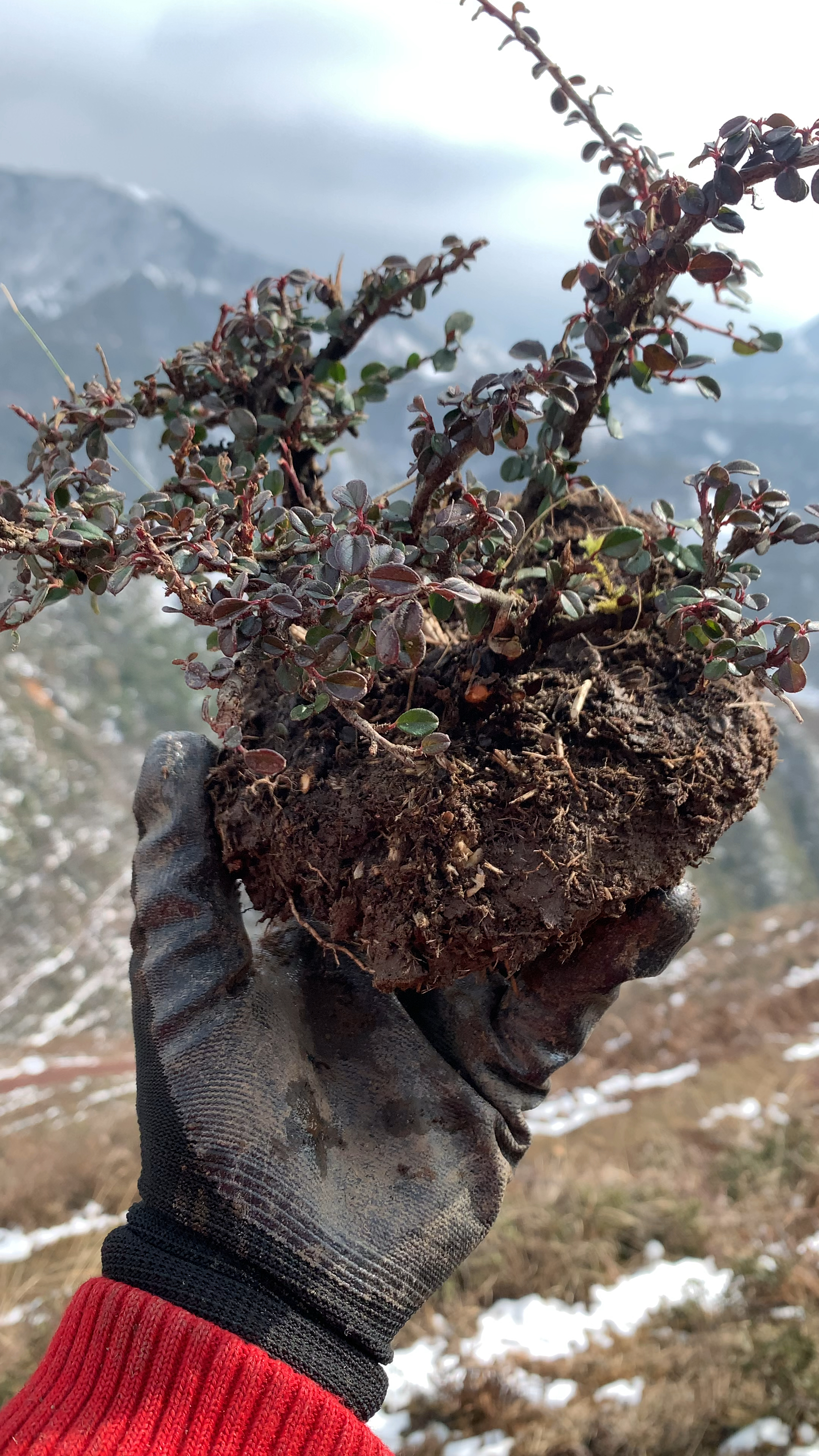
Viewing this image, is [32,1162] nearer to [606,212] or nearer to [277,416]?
[277,416]

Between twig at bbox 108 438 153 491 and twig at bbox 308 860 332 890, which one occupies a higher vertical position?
twig at bbox 108 438 153 491

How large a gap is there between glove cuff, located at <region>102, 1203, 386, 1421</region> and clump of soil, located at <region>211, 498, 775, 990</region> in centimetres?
55

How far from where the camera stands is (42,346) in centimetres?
164

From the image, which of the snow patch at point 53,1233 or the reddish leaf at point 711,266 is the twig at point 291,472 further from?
the snow patch at point 53,1233

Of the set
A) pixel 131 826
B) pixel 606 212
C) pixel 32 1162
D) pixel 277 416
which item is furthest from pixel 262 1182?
pixel 131 826

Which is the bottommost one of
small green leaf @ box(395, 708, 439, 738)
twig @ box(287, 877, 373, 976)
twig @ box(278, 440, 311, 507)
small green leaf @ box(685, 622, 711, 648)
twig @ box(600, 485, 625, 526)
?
twig @ box(287, 877, 373, 976)

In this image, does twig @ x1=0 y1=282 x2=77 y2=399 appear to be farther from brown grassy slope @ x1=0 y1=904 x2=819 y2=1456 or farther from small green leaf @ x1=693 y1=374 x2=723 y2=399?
brown grassy slope @ x1=0 y1=904 x2=819 y2=1456

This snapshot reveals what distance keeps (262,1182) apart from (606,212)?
5.87 ft

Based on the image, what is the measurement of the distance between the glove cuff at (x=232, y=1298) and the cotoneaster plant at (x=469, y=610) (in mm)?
A: 557

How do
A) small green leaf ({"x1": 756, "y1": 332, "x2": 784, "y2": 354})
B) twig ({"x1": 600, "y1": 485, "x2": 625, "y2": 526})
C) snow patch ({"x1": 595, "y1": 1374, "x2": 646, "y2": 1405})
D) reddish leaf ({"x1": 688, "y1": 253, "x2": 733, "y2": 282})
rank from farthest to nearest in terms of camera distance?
snow patch ({"x1": 595, "y1": 1374, "x2": 646, "y2": 1405}) → twig ({"x1": 600, "y1": 485, "x2": 625, "y2": 526}) → small green leaf ({"x1": 756, "y1": 332, "x2": 784, "y2": 354}) → reddish leaf ({"x1": 688, "y1": 253, "x2": 733, "y2": 282})

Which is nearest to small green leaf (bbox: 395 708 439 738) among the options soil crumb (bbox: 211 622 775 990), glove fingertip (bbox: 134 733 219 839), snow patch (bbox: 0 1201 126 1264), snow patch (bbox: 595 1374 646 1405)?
soil crumb (bbox: 211 622 775 990)

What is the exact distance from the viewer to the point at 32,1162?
5703mm

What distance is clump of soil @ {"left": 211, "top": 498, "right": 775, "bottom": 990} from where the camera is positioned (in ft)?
4.25

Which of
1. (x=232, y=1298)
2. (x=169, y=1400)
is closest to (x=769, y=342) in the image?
(x=232, y=1298)
